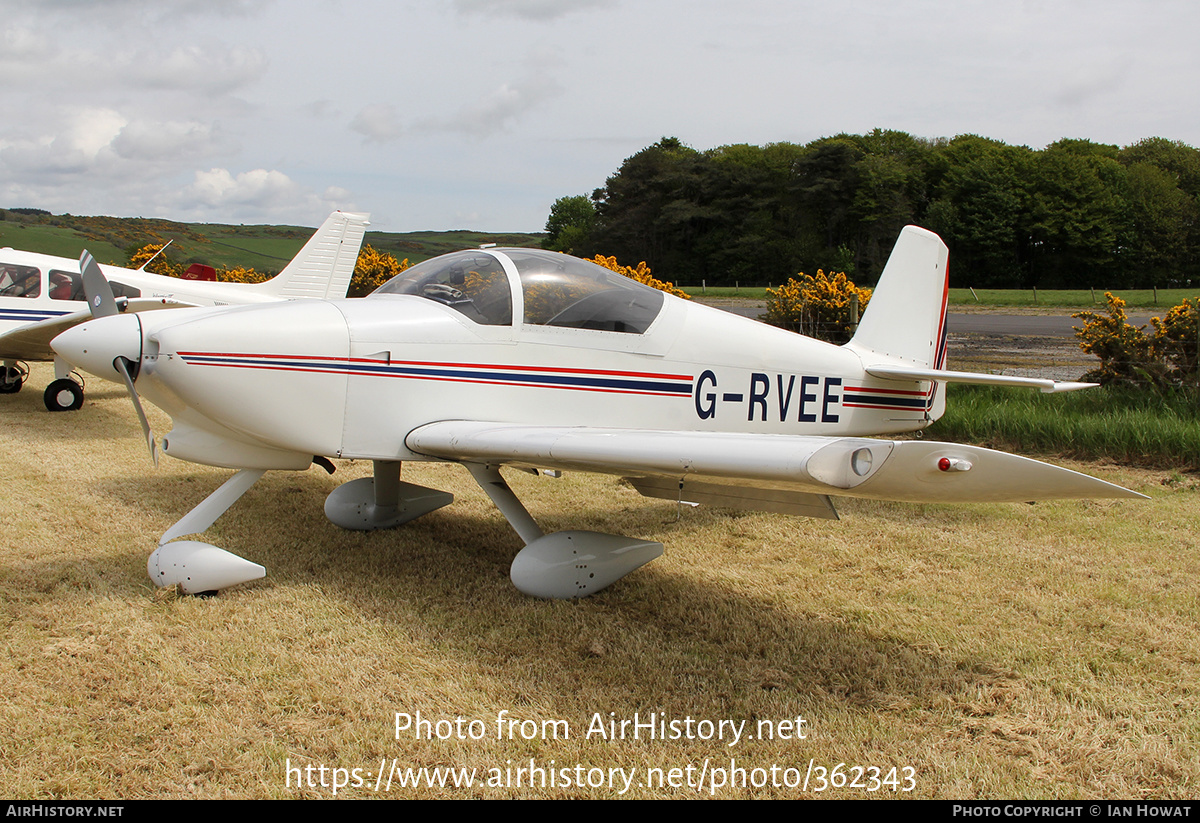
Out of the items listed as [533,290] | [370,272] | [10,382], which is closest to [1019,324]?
[370,272]

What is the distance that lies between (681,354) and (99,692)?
313 centimetres

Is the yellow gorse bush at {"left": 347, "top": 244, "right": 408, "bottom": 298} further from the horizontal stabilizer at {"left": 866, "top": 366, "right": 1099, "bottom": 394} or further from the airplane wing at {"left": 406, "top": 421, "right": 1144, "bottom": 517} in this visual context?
the airplane wing at {"left": 406, "top": 421, "right": 1144, "bottom": 517}

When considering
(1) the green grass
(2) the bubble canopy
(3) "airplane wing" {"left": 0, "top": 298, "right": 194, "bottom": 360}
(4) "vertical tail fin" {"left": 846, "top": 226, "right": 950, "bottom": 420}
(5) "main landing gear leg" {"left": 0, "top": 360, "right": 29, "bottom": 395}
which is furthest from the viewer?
(5) "main landing gear leg" {"left": 0, "top": 360, "right": 29, "bottom": 395}

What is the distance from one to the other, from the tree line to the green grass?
4555cm

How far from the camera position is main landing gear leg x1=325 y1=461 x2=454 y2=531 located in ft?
16.5

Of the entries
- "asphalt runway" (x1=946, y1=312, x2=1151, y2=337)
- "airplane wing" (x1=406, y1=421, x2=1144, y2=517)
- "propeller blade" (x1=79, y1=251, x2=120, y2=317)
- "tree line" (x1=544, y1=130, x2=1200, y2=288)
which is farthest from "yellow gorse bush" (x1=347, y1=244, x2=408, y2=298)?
"tree line" (x1=544, y1=130, x2=1200, y2=288)

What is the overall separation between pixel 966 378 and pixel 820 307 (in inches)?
238

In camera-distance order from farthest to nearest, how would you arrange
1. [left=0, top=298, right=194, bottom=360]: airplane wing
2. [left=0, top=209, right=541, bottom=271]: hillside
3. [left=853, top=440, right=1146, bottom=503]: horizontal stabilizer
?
1. [left=0, top=209, right=541, bottom=271]: hillside
2. [left=0, top=298, right=194, bottom=360]: airplane wing
3. [left=853, top=440, right=1146, bottom=503]: horizontal stabilizer

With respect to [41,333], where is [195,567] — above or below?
below

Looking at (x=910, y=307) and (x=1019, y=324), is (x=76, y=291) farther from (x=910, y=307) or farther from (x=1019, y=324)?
(x=1019, y=324)

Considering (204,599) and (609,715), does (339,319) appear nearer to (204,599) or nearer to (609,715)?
(204,599)

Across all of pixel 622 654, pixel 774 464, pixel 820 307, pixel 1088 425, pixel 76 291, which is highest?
pixel 820 307

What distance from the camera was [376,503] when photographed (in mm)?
5090

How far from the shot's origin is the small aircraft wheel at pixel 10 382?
10656 mm
